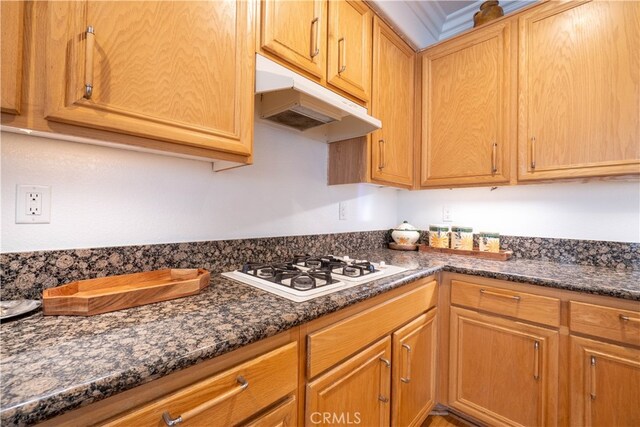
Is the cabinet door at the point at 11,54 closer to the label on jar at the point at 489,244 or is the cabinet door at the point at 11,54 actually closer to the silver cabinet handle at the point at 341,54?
the silver cabinet handle at the point at 341,54

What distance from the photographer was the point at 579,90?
55.8 inches

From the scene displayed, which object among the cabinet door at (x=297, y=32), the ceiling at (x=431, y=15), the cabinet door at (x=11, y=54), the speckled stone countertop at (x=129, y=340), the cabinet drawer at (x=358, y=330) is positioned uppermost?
the ceiling at (x=431, y=15)

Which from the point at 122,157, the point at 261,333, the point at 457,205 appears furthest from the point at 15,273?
the point at 457,205

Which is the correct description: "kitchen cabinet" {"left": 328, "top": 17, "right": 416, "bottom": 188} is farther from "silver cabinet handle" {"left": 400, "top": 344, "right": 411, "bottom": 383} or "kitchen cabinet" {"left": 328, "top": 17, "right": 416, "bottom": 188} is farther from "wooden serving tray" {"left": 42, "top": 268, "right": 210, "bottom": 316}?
"wooden serving tray" {"left": 42, "top": 268, "right": 210, "bottom": 316}

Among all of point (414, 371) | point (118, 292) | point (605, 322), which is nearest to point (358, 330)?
point (414, 371)

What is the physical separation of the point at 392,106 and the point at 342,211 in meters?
0.72

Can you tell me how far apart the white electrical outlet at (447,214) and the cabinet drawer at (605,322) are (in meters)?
0.97

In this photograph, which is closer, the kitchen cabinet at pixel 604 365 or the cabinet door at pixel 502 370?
the kitchen cabinet at pixel 604 365

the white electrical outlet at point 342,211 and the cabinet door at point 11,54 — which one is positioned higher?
the cabinet door at point 11,54

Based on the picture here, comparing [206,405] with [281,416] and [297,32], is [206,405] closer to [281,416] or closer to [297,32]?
[281,416]

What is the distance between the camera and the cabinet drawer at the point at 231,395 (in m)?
0.54

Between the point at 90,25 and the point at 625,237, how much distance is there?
7.76 ft

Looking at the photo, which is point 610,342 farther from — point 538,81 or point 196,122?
point 196,122

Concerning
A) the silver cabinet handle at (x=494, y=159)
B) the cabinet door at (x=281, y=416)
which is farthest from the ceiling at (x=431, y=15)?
the cabinet door at (x=281, y=416)
